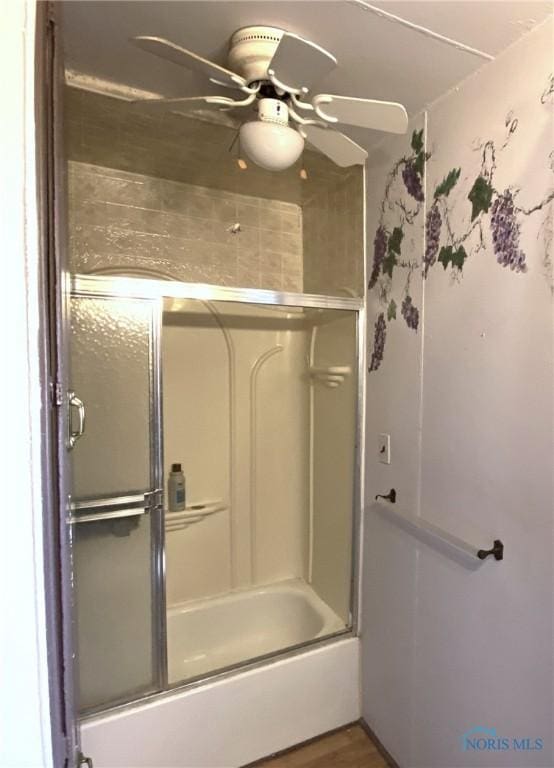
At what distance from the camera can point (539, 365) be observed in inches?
44.7

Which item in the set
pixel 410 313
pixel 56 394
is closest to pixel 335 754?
pixel 410 313

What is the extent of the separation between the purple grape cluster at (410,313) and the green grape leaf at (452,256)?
7.7 inches

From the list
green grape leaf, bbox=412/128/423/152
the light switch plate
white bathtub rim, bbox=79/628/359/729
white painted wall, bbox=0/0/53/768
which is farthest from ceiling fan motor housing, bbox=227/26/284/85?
white bathtub rim, bbox=79/628/359/729

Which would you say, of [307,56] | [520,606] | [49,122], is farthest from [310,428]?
[49,122]

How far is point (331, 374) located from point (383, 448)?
53 centimetres

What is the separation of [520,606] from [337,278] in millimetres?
1487

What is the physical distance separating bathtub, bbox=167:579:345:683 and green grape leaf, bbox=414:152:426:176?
6.37 feet

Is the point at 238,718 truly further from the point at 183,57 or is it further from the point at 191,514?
the point at 183,57

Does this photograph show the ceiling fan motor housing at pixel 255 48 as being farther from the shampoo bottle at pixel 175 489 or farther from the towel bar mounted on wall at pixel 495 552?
the shampoo bottle at pixel 175 489

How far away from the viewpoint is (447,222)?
1412 millimetres

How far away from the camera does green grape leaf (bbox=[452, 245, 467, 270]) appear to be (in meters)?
1.36

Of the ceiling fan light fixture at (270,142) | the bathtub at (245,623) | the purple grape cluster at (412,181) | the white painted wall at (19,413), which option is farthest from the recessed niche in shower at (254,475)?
the white painted wall at (19,413)

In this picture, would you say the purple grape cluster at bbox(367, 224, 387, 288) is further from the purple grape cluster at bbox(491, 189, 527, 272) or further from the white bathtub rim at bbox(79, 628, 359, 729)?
the white bathtub rim at bbox(79, 628, 359, 729)

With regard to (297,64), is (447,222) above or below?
below
